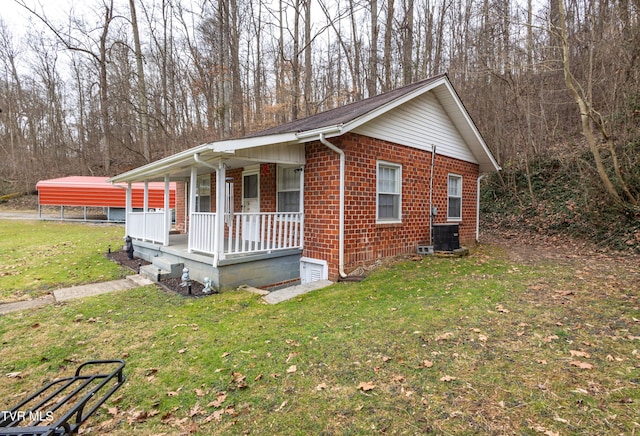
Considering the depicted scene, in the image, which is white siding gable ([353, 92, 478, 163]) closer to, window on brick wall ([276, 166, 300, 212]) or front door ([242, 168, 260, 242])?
window on brick wall ([276, 166, 300, 212])

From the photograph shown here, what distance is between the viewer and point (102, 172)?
26.6 m

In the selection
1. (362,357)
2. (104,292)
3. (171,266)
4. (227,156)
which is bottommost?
(104,292)

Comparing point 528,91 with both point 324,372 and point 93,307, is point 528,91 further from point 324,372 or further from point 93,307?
point 93,307

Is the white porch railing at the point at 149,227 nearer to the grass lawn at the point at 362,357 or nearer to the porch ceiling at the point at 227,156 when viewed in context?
the porch ceiling at the point at 227,156

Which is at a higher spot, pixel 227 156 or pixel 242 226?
pixel 227 156

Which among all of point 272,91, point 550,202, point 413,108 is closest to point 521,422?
point 413,108

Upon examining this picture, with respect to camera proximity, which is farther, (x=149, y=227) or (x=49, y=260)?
(x=149, y=227)

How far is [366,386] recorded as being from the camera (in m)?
2.93

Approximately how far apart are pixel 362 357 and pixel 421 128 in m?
7.02

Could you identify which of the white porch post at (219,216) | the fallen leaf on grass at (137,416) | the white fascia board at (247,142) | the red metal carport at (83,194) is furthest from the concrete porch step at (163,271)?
the red metal carport at (83,194)

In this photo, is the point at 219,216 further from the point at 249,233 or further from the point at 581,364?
the point at 581,364

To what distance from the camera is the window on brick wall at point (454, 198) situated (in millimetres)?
10234

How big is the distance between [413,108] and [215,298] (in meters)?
6.70

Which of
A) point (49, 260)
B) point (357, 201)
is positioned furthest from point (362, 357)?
point (49, 260)
